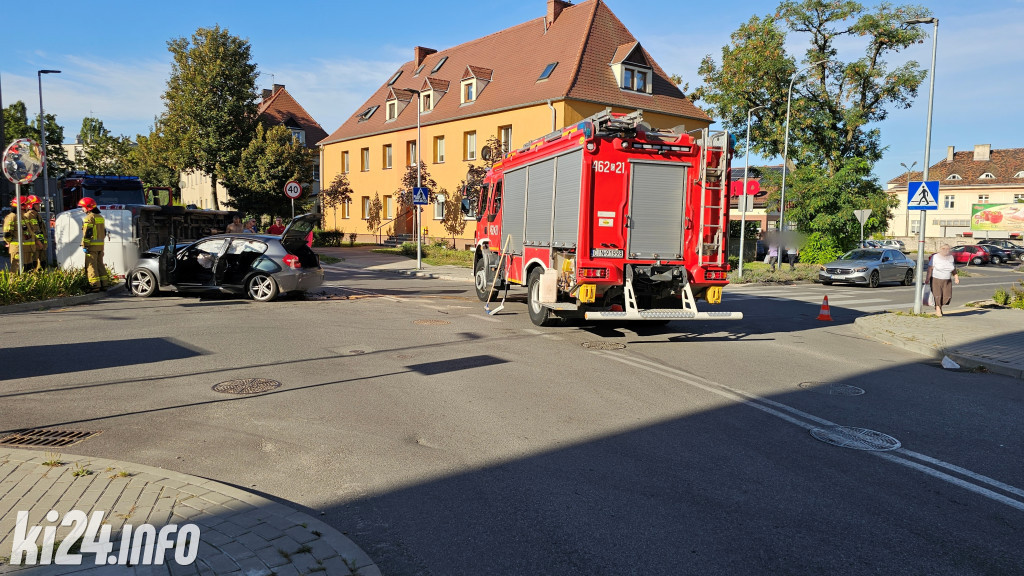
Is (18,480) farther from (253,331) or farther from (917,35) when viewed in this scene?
(917,35)

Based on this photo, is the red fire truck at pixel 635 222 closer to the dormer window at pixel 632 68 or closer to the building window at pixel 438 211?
the dormer window at pixel 632 68

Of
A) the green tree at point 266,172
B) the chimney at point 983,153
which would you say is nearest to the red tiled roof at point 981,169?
the chimney at point 983,153

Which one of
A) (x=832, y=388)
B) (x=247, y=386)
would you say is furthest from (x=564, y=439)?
(x=832, y=388)

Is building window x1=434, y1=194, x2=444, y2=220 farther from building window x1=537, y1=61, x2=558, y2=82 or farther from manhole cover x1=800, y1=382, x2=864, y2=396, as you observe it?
manhole cover x1=800, y1=382, x2=864, y2=396

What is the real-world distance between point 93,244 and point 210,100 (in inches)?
1299

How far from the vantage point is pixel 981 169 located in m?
75.0

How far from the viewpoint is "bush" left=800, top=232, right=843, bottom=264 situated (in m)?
34.8

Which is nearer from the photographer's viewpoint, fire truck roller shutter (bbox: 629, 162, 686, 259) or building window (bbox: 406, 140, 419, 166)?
fire truck roller shutter (bbox: 629, 162, 686, 259)

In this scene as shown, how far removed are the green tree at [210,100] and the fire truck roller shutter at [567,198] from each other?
37833mm

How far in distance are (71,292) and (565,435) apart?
40.6 ft

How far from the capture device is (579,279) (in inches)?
402

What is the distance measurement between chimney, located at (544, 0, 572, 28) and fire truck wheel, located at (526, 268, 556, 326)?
30459mm

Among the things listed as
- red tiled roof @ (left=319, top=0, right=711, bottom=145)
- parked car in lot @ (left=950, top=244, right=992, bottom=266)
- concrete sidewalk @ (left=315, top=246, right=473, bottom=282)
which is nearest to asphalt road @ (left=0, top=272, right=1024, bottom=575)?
concrete sidewalk @ (left=315, top=246, right=473, bottom=282)

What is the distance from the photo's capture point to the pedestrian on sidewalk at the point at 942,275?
1422 cm
